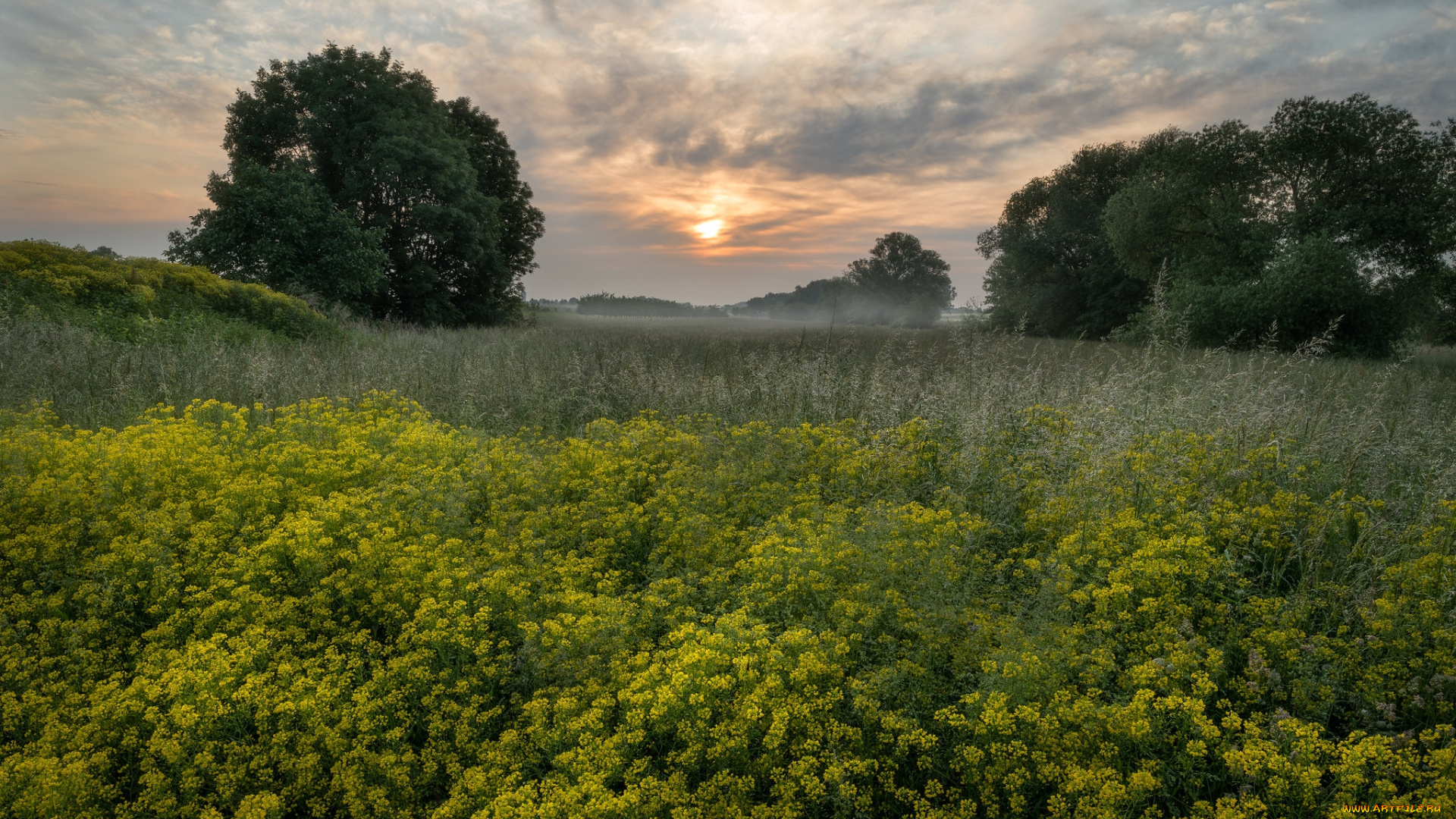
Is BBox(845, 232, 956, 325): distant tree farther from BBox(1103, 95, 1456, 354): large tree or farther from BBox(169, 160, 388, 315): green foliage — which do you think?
BBox(169, 160, 388, 315): green foliage

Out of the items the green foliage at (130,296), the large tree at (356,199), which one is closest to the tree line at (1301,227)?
the green foliage at (130,296)

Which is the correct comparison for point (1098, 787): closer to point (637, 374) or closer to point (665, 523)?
point (665, 523)

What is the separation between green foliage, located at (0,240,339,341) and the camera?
1091cm

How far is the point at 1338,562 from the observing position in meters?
3.84

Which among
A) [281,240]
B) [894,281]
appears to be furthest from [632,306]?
[281,240]

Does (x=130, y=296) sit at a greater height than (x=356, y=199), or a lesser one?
lesser

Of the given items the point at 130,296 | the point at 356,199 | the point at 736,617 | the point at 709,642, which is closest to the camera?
the point at 709,642

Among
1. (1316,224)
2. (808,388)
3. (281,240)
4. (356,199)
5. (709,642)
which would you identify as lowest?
(709,642)

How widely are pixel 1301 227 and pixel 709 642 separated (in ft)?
84.8

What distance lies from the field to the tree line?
14.4 metres

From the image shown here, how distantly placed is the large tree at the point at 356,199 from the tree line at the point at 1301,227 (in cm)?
2429

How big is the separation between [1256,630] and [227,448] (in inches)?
299

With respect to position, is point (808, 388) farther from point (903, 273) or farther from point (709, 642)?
point (903, 273)

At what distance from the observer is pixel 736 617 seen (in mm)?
3176
